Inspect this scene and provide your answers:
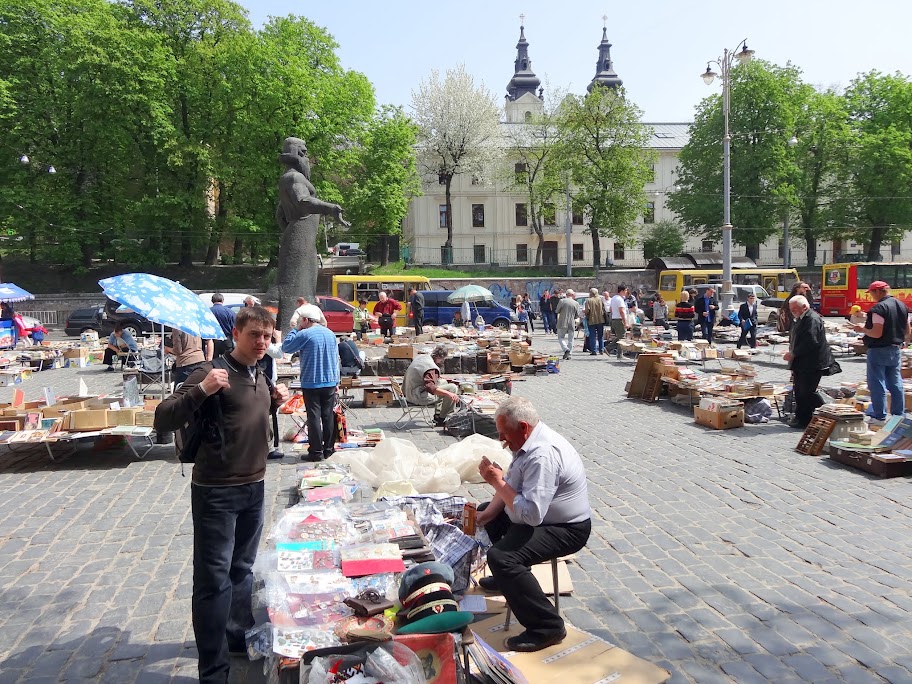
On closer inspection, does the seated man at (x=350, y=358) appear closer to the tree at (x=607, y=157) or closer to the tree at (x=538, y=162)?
the tree at (x=607, y=157)

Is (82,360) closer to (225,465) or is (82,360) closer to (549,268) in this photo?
(225,465)

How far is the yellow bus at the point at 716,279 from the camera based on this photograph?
111ft

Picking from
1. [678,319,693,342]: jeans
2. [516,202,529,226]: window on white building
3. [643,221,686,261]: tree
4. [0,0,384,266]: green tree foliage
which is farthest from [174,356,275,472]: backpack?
[516,202,529,226]: window on white building

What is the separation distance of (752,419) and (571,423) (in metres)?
2.59

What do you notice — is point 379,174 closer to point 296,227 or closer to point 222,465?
point 296,227

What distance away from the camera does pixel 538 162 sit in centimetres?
5156

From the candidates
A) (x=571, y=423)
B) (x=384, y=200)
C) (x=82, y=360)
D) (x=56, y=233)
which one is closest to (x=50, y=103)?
(x=56, y=233)

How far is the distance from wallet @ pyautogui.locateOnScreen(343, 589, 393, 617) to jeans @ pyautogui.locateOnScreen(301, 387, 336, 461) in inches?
173

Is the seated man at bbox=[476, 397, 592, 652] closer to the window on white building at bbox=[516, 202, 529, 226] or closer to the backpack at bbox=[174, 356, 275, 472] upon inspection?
the backpack at bbox=[174, 356, 275, 472]

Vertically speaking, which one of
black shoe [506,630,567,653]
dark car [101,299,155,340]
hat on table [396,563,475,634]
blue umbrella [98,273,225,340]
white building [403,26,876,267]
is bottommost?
black shoe [506,630,567,653]

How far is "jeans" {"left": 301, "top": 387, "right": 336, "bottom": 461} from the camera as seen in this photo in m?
8.20

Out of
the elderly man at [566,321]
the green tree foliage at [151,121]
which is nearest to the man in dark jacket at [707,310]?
the elderly man at [566,321]

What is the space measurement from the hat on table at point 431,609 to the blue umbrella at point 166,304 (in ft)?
8.65

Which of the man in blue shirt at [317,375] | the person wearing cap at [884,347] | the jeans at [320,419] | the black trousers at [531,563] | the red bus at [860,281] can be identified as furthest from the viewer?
the red bus at [860,281]
